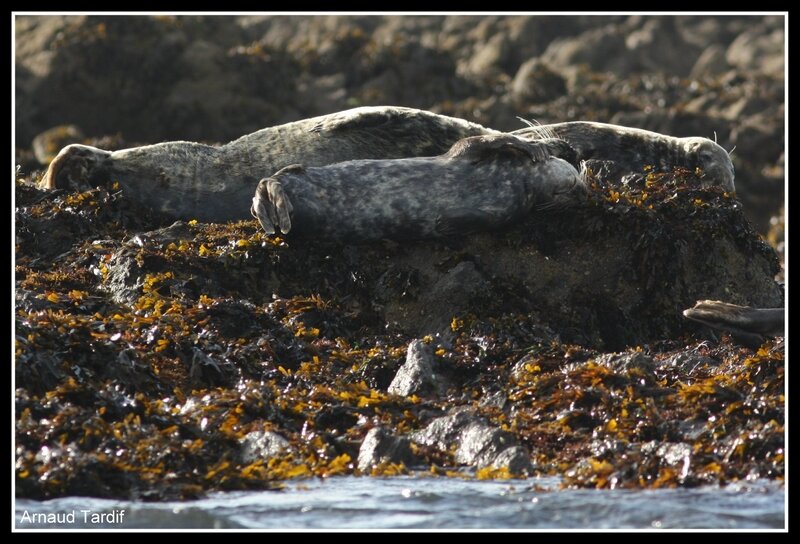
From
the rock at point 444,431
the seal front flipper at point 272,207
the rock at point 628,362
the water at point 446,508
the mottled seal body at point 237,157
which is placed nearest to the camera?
the water at point 446,508

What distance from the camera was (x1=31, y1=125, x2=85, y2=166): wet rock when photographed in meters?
16.5

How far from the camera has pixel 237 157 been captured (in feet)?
27.8

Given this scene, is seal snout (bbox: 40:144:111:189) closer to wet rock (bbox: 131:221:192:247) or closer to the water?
wet rock (bbox: 131:221:192:247)

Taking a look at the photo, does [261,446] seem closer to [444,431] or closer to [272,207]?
[444,431]

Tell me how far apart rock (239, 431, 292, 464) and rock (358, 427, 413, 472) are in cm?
32

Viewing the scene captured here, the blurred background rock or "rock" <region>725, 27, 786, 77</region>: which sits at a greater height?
"rock" <region>725, 27, 786, 77</region>

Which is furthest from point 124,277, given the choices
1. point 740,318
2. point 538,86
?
point 538,86

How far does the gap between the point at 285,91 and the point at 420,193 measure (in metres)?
10.7

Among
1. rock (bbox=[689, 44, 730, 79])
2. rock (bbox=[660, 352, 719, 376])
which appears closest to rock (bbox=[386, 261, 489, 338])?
rock (bbox=[660, 352, 719, 376])

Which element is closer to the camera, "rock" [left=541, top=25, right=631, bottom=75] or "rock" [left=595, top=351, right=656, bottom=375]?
"rock" [left=595, top=351, right=656, bottom=375]

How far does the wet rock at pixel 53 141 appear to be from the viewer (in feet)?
54.0

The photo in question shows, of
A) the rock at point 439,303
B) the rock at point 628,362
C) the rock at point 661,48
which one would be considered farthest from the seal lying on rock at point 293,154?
the rock at point 661,48

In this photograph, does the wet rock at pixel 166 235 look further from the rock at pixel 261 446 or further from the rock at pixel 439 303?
the rock at pixel 261 446

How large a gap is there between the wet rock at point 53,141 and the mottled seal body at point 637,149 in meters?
9.21
